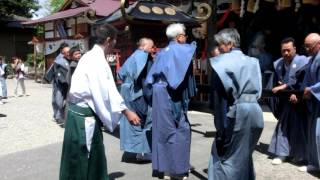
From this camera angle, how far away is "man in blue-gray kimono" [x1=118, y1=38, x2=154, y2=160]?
6332 mm

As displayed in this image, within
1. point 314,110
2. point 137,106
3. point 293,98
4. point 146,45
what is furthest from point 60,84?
point 314,110

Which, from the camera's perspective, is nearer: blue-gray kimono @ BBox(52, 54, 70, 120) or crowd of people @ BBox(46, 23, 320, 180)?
crowd of people @ BBox(46, 23, 320, 180)

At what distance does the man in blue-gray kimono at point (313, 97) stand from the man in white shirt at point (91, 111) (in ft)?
7.71

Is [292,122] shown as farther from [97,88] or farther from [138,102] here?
[97,88]

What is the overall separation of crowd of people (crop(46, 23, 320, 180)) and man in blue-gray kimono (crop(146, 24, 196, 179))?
11mm

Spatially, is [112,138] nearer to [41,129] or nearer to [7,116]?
[41,129]

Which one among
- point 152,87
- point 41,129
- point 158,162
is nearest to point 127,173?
point 158,162

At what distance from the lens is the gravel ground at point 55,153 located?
5.82 m

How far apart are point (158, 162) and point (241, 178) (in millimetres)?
1419

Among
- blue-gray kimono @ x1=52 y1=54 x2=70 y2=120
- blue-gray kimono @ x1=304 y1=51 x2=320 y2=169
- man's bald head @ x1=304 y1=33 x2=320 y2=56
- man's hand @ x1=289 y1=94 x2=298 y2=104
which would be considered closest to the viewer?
blue-gray kimono @ x1=304 y1=51 x2=320 y2=169

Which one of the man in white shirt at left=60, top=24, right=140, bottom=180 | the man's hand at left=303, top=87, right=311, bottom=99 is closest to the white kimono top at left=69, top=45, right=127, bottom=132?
the man in white shirt at left=60, top=24, right=140, bottom=180

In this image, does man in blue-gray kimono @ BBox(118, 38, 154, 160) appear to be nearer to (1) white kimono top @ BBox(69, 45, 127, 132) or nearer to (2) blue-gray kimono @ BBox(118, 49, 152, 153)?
(2) blue-gray kimono @ BBox(118, 49, 152, 153)

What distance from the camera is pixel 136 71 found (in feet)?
21.1

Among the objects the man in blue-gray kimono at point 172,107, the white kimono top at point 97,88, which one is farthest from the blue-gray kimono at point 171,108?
the white kimono top at point 97,88
